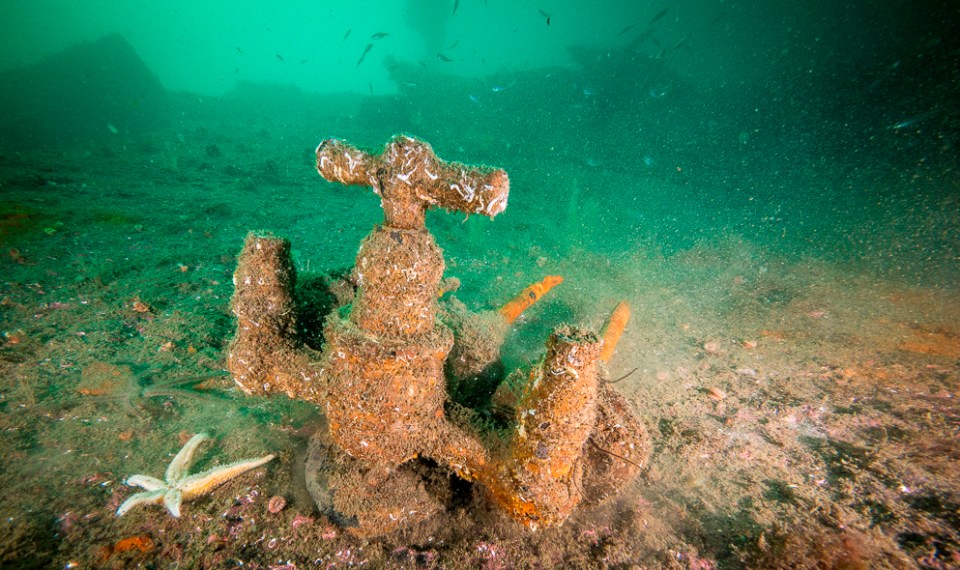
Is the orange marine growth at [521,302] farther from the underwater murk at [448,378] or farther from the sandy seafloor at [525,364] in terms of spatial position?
the sandy seafloor at [525,364]

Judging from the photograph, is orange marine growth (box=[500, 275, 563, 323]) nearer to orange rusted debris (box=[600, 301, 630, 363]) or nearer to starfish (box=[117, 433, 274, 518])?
orange rusted debris (box=[600, 301, 630, 363])

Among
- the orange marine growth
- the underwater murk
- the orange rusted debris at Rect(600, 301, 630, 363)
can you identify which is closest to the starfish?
the underwater murk

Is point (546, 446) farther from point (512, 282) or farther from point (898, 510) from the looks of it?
point (512, 282)

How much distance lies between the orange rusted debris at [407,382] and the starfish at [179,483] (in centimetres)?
57

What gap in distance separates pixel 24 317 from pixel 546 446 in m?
6.32

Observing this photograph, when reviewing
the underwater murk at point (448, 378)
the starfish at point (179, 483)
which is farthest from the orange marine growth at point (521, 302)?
the starfish at point (179, 483)

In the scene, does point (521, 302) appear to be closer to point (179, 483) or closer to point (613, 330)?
point (613, 330)

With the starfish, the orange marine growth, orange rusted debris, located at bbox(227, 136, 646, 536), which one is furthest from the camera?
the orange marine growth

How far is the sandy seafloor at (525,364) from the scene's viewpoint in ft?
7.96

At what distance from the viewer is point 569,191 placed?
15789 millimetres

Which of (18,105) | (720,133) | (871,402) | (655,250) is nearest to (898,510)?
(871,402)

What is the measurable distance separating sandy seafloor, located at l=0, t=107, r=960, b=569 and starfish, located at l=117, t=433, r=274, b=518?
0.29 ft

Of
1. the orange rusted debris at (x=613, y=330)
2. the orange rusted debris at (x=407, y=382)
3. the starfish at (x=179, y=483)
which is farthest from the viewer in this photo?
the orange rusted debris at (x=613, y=330)

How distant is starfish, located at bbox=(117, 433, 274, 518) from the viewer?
2396mm
